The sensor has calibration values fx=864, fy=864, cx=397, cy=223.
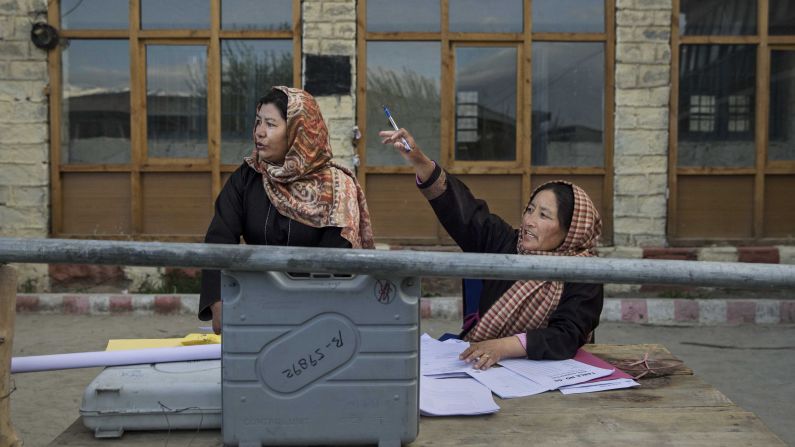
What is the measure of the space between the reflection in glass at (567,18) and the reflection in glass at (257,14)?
2.19 m

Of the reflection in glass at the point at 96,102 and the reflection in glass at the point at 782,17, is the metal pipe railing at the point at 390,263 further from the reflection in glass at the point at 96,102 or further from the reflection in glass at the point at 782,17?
the reflection in glass at the point at 782,17

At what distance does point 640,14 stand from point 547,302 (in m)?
5.45

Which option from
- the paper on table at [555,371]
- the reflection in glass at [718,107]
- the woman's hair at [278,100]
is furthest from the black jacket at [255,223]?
the reflection in glass at [718,107]

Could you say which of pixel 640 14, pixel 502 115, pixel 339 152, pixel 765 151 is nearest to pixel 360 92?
pixel 339 152

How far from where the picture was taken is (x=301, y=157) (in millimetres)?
3307

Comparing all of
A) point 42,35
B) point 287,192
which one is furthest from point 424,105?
point 287,192

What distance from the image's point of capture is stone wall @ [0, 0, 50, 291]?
24.3ft

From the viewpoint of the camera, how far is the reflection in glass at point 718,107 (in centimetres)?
762

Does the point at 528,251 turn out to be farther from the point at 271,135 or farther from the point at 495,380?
the point at 271,135

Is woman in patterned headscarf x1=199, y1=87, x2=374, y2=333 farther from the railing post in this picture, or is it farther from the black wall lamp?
the black wall lamp

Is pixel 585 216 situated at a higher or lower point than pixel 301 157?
lower

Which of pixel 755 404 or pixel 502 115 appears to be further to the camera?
pixel 502 115

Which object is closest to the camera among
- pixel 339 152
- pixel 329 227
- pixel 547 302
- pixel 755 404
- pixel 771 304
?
pixel 547 302

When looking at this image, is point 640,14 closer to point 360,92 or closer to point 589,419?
point 360,92
